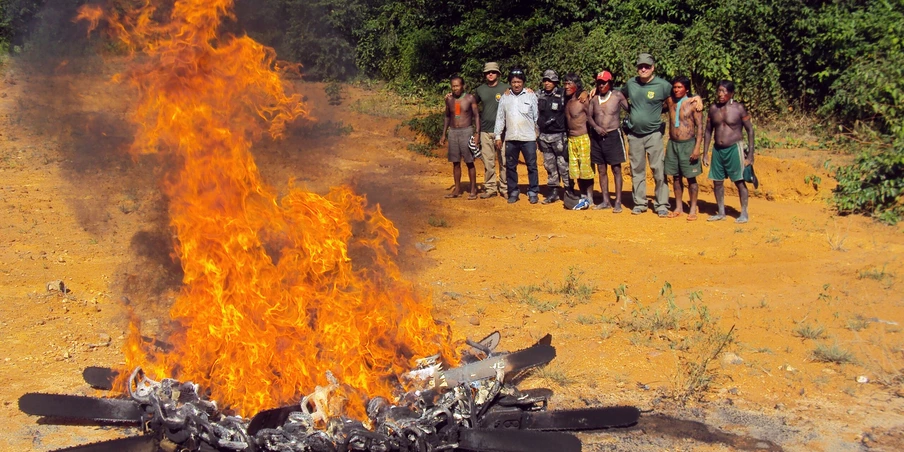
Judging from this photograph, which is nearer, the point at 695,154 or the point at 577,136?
the point at 695,154

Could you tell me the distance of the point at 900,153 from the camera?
34.7 ft

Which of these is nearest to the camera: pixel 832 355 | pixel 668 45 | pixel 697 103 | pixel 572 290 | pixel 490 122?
pixel 832 355

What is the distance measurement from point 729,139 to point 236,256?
22.7 ft

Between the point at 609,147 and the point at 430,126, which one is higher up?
the point at 430,126

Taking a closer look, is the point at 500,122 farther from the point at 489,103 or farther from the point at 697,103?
the point at 697,103

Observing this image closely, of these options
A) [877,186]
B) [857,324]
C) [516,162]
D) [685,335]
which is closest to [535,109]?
[516,162]

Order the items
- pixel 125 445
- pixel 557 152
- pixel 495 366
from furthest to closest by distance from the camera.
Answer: pixel 557 152 < pixel 495 366 < pixel 125 445

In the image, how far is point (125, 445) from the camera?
4.65 metres

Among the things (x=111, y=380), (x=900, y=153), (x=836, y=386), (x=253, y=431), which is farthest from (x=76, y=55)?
(x=900, y=153)

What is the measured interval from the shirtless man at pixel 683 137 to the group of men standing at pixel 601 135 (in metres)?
0.01

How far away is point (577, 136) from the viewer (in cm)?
1096

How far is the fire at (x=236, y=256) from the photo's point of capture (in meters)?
5.18

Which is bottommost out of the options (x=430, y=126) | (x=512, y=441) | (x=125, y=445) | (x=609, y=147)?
(x=512, y=441)

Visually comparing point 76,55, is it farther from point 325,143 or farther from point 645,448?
point 645,448
